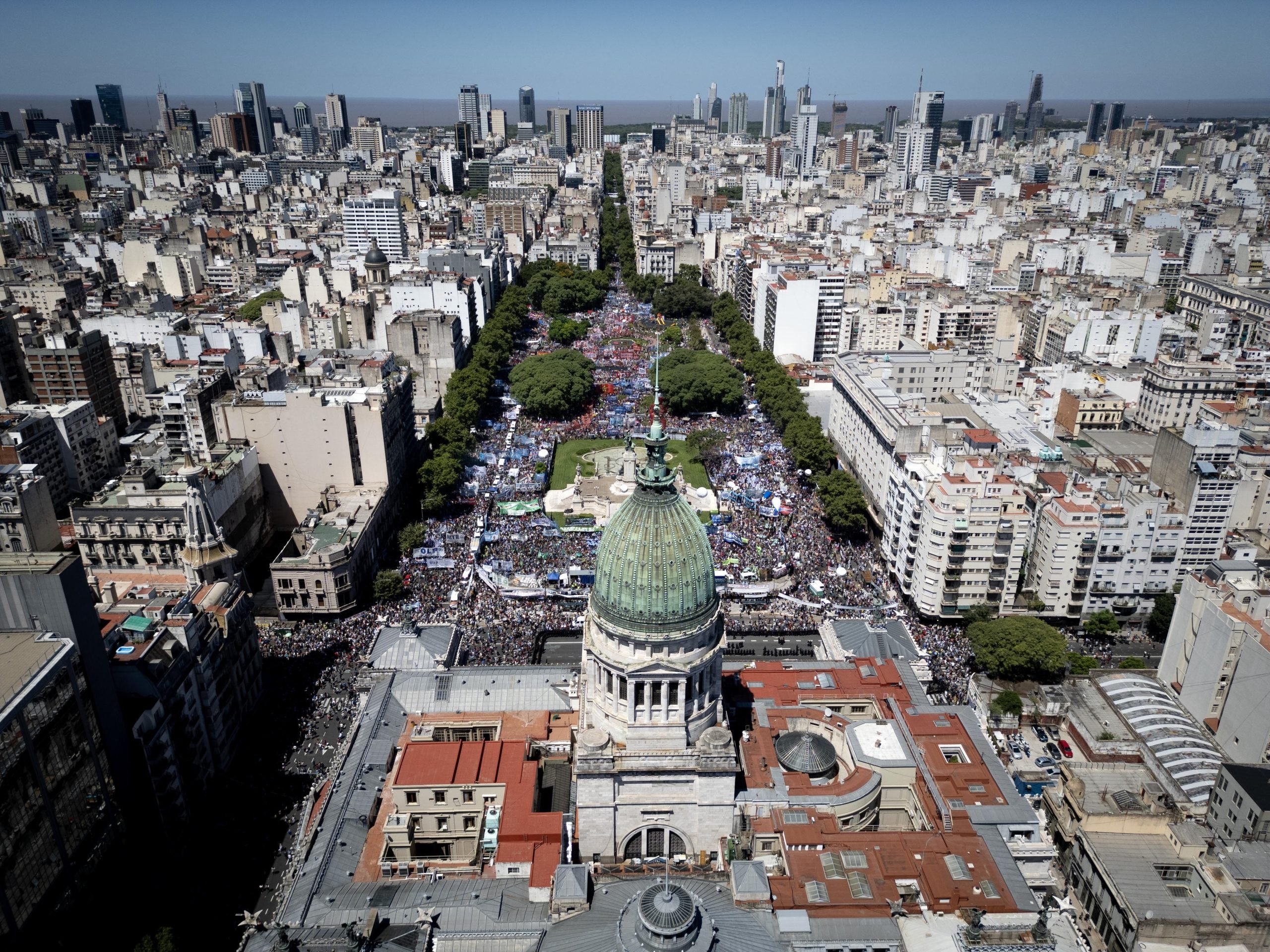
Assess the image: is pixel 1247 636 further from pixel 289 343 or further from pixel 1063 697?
pixel 289 343

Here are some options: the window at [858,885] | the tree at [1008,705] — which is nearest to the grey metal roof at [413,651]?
the window at [858,885]

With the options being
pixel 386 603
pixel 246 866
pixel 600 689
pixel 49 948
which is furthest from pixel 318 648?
pixel 600 689

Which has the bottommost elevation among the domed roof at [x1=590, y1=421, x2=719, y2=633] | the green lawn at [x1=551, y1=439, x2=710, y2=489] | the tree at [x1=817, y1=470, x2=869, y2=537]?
the green lawn at [x1=551, y1=439, x2=710, y2=489]

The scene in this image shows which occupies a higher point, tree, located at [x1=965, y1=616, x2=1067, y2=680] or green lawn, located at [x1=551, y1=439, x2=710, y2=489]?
tree, located at [x1=965, y1=616, x2=1067, y2=680]

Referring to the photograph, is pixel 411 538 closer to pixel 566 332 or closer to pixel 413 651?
pixel 413 651

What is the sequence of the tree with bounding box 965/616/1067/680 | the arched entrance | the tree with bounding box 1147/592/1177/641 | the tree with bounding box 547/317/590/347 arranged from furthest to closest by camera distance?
the tree with bounding box 547/317/590/347 → the tree with bounding box 1147/592/1177/641 → the tree with bounding box 965/616/1067/680 → the arched entrance

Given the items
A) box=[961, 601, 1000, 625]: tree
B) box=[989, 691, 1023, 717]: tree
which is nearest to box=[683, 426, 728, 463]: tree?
box=[961, 601, 1000, 625]: tree

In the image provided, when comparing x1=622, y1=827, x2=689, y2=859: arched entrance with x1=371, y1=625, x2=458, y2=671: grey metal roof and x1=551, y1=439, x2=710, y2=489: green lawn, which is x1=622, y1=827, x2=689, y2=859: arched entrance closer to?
x1=371, y1=625, x2=458, y2=671: grey metal roof
